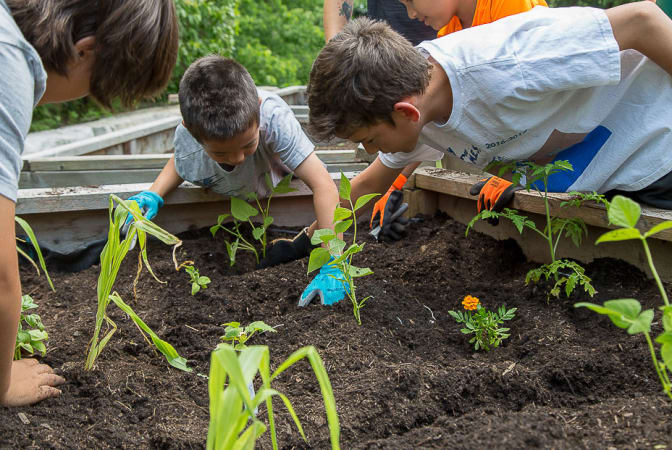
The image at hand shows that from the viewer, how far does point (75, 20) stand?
1289 millimetres

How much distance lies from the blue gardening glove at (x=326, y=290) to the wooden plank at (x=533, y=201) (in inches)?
32.4

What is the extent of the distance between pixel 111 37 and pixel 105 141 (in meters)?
3.39

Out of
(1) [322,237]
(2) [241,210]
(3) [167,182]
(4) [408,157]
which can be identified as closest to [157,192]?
(3) [167,182]

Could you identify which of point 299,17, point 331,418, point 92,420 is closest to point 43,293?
point 92,420

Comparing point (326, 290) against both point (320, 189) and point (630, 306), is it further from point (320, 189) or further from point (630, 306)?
point (630, 306)

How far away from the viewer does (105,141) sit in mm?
4457

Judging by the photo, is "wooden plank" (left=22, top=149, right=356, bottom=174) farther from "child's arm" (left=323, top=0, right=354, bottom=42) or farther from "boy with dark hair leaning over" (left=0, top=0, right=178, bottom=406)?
"boy with dark hair leaning over" (left=0, top=0, right=178, bottom=406)

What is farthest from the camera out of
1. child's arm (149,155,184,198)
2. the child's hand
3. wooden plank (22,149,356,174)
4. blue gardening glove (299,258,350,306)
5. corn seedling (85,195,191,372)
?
wooden plank (22,149,356,174)

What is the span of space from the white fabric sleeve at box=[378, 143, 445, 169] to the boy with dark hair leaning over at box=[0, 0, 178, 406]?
3.92 feet

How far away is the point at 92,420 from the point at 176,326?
60 cm

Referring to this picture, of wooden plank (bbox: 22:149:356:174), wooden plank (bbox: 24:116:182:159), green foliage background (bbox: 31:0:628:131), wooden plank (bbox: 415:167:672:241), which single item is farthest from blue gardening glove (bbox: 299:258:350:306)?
green foliage background (bbox: 31:0:628:131)

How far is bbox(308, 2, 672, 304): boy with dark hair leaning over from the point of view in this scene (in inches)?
69.9

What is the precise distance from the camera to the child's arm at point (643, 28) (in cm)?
177

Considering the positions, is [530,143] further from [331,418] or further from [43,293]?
[43,293]
